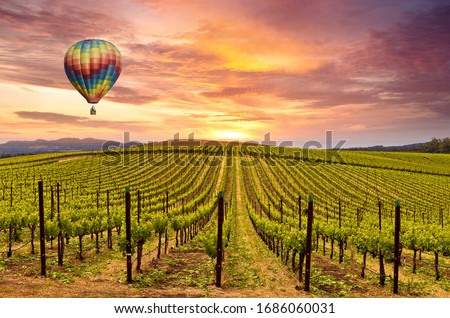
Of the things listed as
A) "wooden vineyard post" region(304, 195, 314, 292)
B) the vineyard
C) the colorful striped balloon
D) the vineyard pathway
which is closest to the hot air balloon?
the colorful striped balloon

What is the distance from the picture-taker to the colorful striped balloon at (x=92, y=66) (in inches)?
1554

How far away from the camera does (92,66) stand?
1559 inches

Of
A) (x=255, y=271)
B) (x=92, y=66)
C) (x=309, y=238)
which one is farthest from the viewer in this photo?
(x=92, y=66)

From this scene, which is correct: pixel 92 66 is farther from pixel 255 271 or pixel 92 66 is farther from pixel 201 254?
pixel 255 271

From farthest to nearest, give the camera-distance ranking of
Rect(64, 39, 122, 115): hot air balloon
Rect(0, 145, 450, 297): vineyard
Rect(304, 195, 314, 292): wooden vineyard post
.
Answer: Rect(64, 39, 122, 115): hot air balloon < Rect(0, 145, 450, 297): vineyard < Rect(304, 195, 314, 292): wooden vineyard post

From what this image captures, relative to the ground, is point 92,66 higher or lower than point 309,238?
higher

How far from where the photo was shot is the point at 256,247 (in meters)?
32.9

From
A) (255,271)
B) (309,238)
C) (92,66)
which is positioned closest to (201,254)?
(255,271)

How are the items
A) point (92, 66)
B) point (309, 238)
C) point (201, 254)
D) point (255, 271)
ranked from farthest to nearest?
point (92, 66) < point (201, 254) < point (255, 271) < point (309, 238)

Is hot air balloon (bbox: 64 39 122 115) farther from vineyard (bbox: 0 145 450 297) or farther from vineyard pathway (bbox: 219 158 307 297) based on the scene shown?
vineyard pathway (bbox: 219 158 307 297)

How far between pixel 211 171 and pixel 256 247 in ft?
226

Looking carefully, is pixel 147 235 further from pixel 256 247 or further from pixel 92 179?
pixel 92 179

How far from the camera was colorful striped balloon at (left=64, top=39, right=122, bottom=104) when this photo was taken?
3947 centimetres
